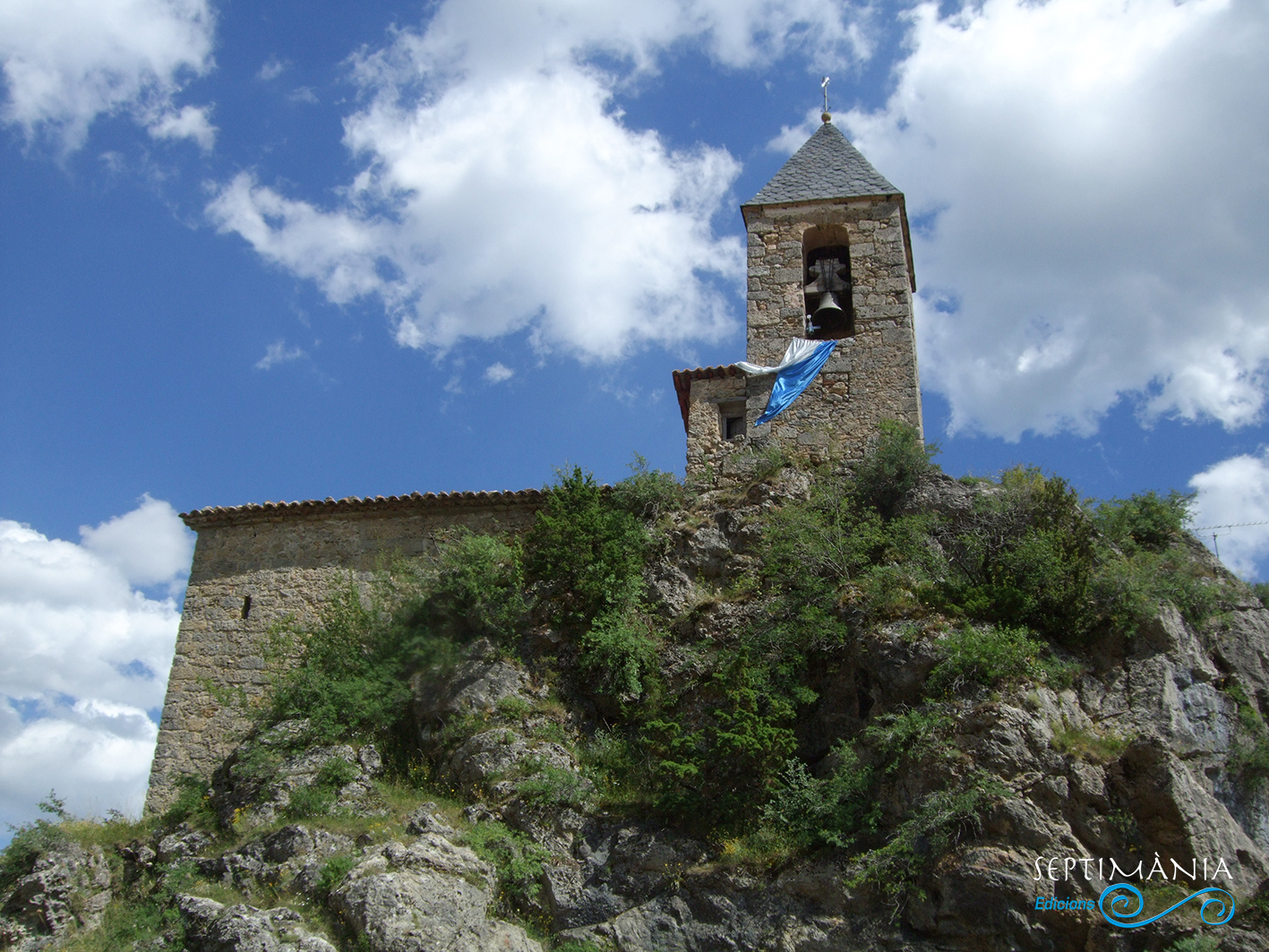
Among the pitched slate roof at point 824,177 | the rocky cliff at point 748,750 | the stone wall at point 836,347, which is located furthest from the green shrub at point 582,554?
the pitched slate roof at point 824,177

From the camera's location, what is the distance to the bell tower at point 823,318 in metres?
18.4

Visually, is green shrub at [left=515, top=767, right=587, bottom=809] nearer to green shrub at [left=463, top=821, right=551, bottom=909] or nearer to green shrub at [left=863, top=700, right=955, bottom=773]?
green shrub at [left=463, top=821, right=551, bottom=909]

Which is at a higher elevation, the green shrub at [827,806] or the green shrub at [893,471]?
the green shrub at [893,471]

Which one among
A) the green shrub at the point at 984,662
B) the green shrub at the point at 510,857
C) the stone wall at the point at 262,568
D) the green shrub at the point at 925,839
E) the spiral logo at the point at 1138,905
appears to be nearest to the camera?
the spiral logo at the point at 1138,905

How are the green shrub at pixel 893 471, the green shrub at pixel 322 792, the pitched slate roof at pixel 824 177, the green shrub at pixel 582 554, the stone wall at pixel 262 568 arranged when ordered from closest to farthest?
the green shrub at pixel 322 792 < the green shrub at pixel 582 554 < the green shrub at pixel 893 471 < the stone wall at pixel 262 568 < the pitched slate roof at pixel 824 177

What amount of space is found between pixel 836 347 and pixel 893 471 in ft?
11.5

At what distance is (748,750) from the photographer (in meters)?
12.6

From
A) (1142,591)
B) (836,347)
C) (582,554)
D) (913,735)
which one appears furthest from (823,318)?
(913,735)

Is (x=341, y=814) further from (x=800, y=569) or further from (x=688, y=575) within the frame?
(x=800, y=569)

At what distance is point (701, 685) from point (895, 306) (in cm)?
875

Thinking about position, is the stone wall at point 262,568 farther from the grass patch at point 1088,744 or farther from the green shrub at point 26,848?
the grass patch at point 1088,744

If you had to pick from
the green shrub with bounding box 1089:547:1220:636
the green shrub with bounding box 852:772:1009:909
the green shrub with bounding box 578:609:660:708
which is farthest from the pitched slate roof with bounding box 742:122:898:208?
the green shrub with bounding box 852:772:1009:909

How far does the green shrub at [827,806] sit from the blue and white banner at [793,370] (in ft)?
24.3

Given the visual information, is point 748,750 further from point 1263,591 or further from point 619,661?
point 1263,591
